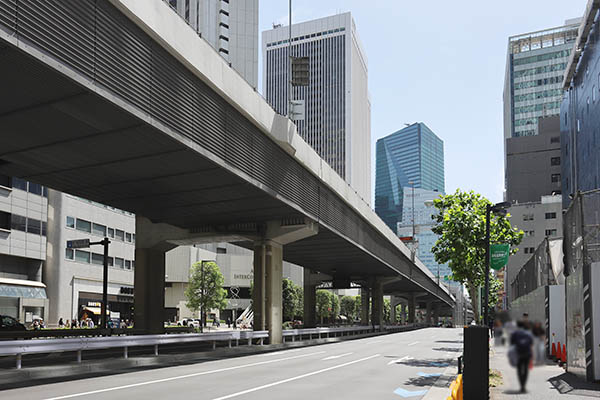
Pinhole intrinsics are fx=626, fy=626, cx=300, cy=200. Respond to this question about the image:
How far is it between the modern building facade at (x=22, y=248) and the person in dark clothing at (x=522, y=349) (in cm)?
6471

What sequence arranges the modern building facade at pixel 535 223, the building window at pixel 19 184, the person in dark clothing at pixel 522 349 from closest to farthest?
1. the person in dark clothing at pixel 522 349
2. the building window at pixel 19 184
3. the modern building facade at pixel 535 223

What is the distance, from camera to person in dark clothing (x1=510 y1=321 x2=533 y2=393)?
975mm

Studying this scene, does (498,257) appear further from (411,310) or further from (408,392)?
(411,310)

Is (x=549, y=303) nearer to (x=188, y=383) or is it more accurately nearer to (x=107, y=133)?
(x=188, y=383)

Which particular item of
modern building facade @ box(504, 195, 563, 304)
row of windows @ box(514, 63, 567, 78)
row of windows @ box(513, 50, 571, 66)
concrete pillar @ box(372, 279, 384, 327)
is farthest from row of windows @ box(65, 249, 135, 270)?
row of windows @ box(514, 63, 567, 78)

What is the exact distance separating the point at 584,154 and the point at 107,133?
234ft

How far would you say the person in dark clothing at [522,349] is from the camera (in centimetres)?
97

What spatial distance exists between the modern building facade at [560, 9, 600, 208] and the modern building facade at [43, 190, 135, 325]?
197ft

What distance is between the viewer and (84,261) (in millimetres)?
76938

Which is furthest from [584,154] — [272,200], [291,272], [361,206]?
[291,272]

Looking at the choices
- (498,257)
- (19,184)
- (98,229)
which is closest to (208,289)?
(98,229)

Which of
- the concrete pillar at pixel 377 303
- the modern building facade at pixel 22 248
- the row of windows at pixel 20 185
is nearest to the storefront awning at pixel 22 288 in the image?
the modern building facade at pixel 22 248

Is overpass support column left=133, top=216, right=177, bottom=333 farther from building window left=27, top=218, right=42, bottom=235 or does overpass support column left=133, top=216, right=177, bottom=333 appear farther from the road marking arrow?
building window left=27, top=218, right=42, bottom=235

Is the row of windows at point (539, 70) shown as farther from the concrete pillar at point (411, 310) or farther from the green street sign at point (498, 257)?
the green street sign at point (498, 257)
